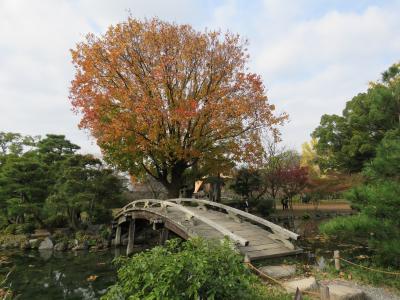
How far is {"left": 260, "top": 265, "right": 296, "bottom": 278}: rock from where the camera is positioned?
28.1 feet

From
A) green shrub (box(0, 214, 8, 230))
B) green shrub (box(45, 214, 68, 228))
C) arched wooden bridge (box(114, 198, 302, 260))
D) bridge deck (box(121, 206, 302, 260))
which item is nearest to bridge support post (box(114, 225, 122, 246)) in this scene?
green shrub (box(45, 214, 68, 228))

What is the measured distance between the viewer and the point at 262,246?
10469 millimetres

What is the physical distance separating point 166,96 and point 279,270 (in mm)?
11145

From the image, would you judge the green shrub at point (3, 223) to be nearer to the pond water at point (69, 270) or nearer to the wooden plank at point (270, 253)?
the pond water at point (69, 270)

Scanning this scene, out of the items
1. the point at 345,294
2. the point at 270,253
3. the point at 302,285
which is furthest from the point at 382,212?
the point at 270,253

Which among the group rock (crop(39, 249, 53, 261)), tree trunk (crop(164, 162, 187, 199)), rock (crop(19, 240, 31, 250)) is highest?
tree trunk (crop(164, 162, 187, 199))

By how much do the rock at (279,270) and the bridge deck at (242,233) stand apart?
57cm

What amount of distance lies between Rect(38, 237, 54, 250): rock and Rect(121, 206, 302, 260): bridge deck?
951cm

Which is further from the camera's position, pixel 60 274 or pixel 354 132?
pixel 354 132

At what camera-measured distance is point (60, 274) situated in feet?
46.0

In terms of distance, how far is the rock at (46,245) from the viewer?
19891mm

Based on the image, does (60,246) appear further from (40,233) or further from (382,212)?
(382,212)

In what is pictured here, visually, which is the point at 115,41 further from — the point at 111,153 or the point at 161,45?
the point at 111,153

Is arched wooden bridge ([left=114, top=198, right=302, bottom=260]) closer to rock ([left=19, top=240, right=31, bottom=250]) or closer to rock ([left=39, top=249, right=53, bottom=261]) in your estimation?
rock ([left=39, top=249, right=53, bottom=261])
